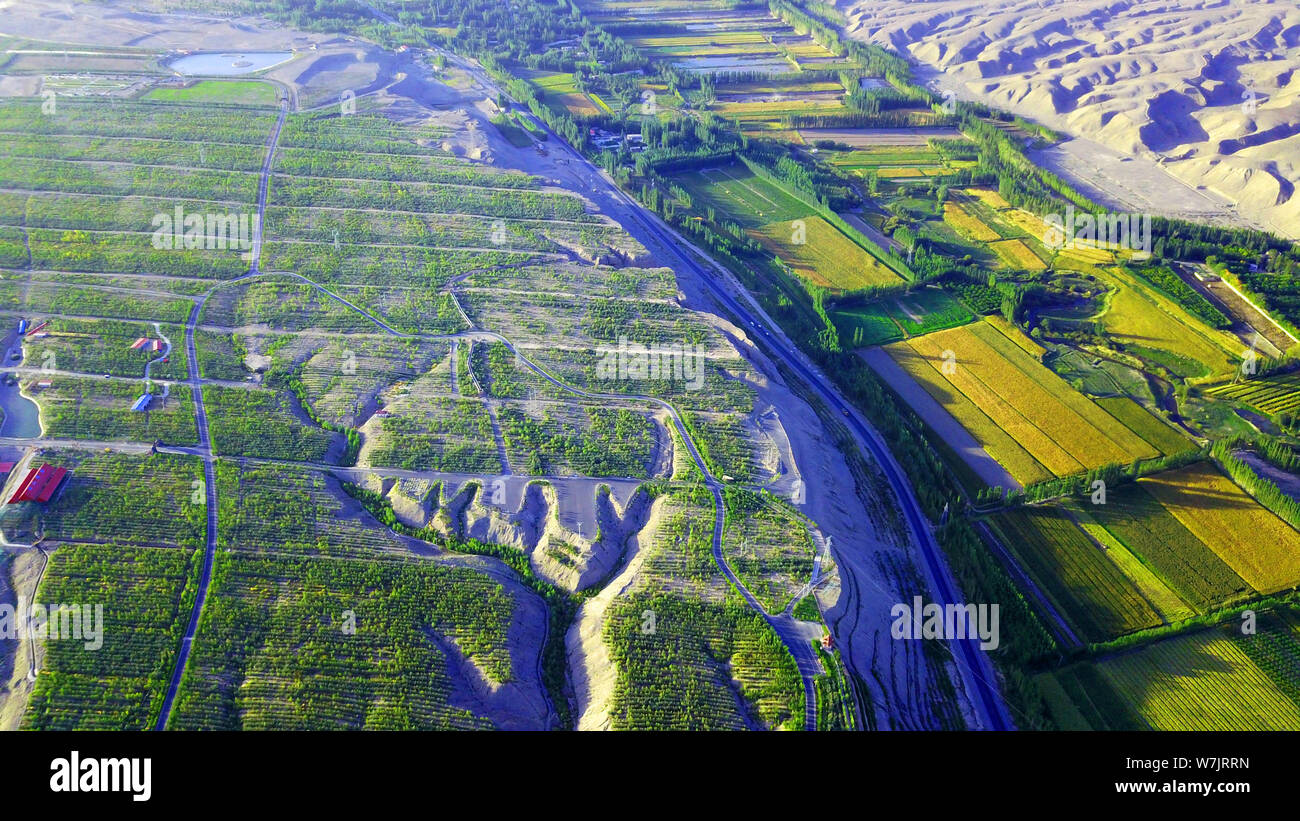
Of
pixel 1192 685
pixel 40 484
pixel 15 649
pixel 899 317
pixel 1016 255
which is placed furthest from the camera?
pixel 1016 255

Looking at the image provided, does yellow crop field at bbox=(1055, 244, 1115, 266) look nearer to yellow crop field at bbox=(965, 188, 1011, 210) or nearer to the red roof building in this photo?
yellow crop field at bbox=(965, 188, 1011, 210)

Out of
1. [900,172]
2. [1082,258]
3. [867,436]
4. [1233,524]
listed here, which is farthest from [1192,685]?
[900,172]

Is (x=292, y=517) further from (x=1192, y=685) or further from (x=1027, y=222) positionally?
(x=1027, y=222)

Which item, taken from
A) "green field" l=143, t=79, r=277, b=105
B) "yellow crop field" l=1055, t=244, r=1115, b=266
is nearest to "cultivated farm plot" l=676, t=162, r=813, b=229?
"yellow crop field" l=1055, t=244, r=1115, b=266

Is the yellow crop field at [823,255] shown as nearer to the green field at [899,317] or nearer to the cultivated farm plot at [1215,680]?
the green field at [899,317]

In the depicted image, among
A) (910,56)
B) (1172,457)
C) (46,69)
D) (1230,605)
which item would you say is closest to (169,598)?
(1230,605)

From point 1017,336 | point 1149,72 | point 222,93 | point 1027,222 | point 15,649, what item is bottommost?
point 15,649

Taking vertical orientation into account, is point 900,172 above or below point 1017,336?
above
